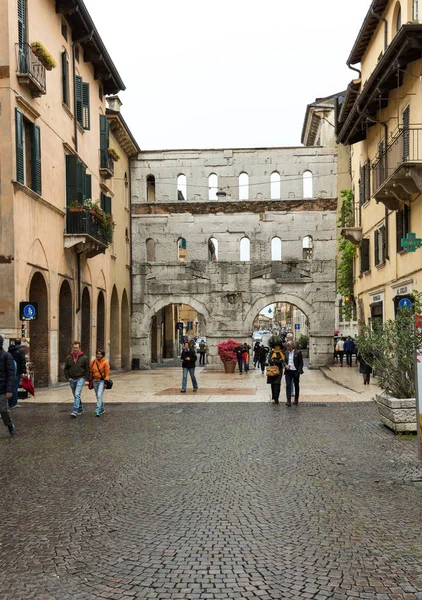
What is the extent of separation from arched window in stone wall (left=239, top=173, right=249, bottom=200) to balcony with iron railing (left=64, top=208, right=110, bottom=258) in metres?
12.7

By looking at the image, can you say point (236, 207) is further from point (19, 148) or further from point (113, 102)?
point (19, 148)

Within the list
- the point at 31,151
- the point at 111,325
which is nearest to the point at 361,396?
the point at 31,151

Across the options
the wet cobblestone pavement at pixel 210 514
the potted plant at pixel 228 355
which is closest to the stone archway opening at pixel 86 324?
the potted plant at pixel 228 355

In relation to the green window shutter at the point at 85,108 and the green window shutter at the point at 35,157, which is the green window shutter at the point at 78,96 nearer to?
the green window shutter at the point at 85,108

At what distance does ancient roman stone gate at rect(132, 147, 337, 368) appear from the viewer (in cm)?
3559

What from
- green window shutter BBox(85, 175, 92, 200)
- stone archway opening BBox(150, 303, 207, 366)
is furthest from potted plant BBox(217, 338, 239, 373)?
A: green window shutter BBox(85, 175, 92, 200)

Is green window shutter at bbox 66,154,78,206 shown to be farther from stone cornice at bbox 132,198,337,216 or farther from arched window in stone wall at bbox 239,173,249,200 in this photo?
arched window in stone wall at bbox 239,173,249,200

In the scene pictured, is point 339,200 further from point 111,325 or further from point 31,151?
point 31,151

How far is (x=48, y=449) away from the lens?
34.9 feet

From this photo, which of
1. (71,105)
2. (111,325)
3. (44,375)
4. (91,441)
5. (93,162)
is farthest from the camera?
(111,325)

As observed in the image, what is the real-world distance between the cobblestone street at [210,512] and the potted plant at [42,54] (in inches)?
469

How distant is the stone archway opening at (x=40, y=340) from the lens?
22.1 m

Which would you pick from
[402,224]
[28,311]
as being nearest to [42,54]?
[28,311]

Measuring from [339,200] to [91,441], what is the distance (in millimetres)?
27533
